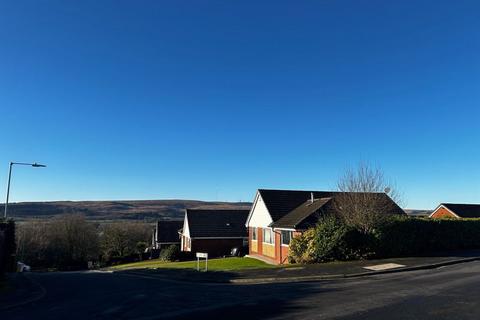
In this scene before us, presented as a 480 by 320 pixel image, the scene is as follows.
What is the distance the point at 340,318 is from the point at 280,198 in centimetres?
2941

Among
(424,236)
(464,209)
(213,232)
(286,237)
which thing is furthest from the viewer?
(464,209)

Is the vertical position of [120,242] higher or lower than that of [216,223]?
lower

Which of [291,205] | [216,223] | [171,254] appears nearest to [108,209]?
[216,223]

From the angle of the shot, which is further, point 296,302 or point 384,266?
point 384,266

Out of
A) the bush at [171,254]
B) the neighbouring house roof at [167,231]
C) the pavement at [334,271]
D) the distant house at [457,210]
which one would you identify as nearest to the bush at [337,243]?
the pavement at [334,271]

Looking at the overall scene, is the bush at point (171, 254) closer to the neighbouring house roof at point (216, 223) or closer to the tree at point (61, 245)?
the neighbouring house roof at point (216, 223)

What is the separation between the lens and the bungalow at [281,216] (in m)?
31.1

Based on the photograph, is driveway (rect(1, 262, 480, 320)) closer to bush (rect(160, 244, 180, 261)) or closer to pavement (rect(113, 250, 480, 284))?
pavement (rect(113, 250, 480, 284))

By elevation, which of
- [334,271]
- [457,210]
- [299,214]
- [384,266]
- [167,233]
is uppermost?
[457,210]

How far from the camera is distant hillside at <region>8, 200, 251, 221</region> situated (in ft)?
465

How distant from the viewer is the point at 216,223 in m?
51.6

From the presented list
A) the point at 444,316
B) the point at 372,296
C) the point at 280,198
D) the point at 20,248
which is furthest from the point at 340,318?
the point at 20,248

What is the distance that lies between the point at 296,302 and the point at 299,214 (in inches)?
852

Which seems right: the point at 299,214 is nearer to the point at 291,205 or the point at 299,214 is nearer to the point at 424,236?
the point at 291,205
